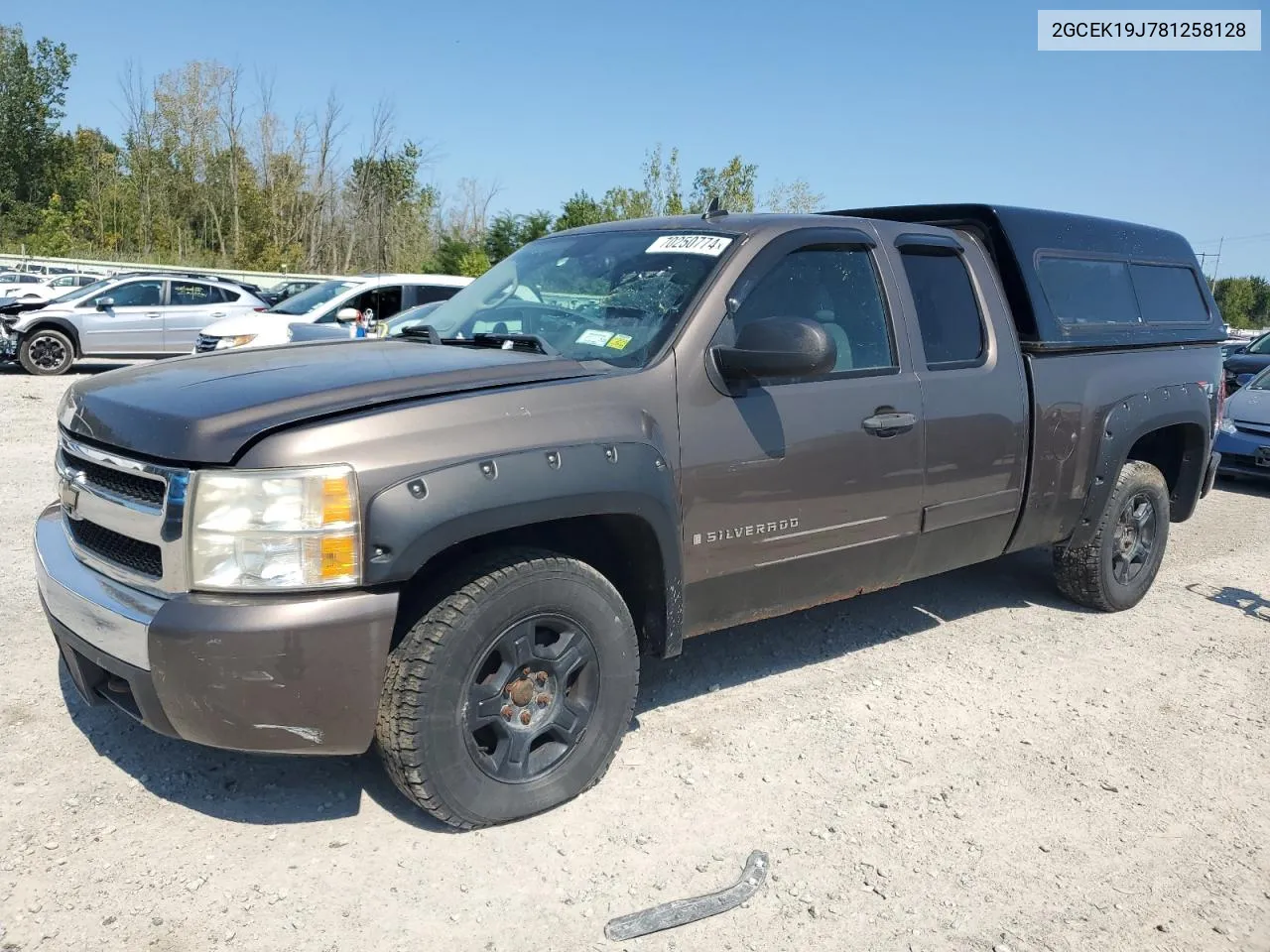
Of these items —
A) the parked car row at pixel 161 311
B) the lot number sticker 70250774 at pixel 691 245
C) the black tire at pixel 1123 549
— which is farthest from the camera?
the parked car row at pixel 161 311

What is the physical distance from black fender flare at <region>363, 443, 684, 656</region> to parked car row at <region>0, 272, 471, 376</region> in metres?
10.4

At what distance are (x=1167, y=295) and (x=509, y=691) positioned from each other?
472cm

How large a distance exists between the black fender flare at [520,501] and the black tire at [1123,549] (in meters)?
2.94

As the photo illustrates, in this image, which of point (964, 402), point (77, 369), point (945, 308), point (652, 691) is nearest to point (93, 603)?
point (652, 691)

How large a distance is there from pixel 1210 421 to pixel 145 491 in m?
5.55

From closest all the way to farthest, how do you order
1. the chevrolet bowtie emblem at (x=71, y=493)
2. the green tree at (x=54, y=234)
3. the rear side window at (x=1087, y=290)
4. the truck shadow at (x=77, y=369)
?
the chevrolet bowtie emblem at (x=71, y=493) → the rear side window at (x=1087, y=290) → the truck shadow at (x=77, y=369) → the green tree at (x=54, y=234)

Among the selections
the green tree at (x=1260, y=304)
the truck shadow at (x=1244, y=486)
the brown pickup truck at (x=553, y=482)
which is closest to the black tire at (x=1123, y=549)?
the brown pickup truck at (x=553, y=482)

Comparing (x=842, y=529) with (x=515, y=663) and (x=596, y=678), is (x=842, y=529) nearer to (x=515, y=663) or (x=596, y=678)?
(x=596, y=678)

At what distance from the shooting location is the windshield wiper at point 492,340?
3561mm

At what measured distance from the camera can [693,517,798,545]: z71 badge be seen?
3.45 metres

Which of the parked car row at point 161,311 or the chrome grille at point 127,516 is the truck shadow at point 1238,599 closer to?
the chrome grille at point 127,516

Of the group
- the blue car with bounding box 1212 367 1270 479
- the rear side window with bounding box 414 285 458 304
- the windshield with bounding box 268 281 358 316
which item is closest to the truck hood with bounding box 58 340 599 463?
the blue car with bounding box 1212 367 1270 479

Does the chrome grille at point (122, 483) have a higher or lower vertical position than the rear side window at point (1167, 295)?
lower

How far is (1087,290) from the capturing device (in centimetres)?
518
